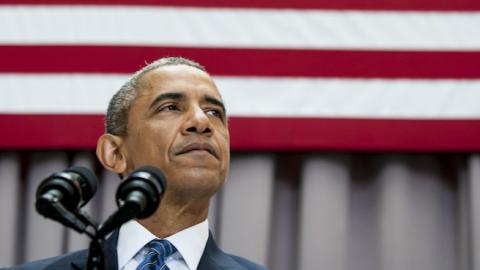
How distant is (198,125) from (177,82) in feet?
0.43

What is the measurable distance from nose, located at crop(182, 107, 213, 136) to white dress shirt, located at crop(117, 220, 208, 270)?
0.59 feet

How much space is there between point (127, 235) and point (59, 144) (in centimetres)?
61

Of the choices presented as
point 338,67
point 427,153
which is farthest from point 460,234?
point 338,67

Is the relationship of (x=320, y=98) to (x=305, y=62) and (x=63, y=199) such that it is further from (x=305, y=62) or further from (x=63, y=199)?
(x=63, y=199)

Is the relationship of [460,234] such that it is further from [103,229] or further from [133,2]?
[103,229]

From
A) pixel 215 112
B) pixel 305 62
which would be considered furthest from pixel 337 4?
pixel 215 112

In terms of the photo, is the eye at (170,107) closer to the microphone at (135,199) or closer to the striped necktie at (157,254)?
the striped necktie at (157,254)

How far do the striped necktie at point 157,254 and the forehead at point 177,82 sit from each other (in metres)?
0.29

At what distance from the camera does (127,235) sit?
64.2 inches

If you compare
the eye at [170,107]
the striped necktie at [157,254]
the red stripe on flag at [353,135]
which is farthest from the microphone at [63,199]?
the red stripe on flag at [353,135]

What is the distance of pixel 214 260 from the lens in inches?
64.1

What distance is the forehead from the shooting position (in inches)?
66.6

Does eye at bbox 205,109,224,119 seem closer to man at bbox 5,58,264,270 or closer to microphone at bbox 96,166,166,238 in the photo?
man at bbox 5,58,264,270

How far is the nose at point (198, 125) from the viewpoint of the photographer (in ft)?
5.29
